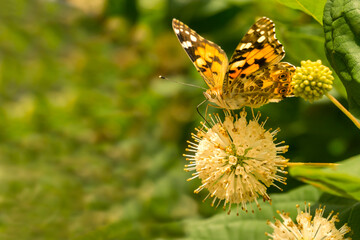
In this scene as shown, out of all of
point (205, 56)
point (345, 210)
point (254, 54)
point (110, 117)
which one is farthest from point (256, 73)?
point (110, 117)

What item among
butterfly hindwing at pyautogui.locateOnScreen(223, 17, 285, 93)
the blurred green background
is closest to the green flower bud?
butterfly hindwing at pyautogui.locateOnScreen(223, 17, 285, 93)

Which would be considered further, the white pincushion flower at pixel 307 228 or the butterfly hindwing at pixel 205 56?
the butterfly hindwing at pixel 205 56

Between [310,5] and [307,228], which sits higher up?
[310,5]

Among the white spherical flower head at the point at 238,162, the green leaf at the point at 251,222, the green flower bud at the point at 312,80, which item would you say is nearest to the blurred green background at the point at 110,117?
the green leaf at the point at 251,222

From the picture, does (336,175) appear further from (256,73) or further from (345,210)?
(256,73)

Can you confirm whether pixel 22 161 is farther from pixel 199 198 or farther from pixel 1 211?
pixel 199 198

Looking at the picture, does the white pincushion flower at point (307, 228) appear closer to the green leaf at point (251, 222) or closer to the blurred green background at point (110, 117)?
the green leaf at point (251, 222)
